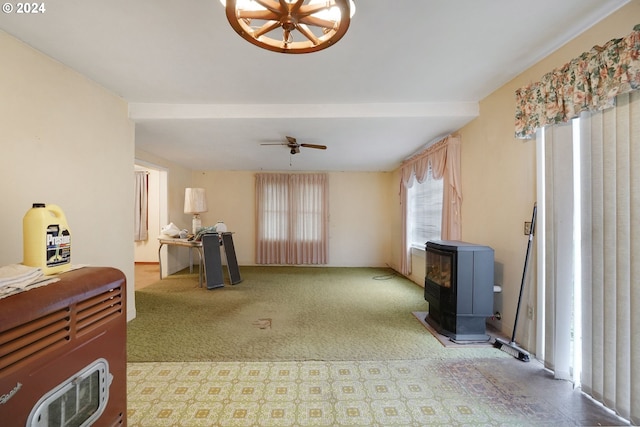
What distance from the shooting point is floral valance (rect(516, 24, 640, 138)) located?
53.1 inches

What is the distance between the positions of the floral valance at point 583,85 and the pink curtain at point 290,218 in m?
4.06

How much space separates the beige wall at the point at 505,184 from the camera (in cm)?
205

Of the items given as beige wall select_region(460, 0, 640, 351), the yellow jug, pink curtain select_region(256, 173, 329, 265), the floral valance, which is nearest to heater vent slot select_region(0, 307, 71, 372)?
the yellow jug

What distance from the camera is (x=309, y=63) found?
1.95 m

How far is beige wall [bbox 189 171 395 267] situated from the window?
1201 millimetres

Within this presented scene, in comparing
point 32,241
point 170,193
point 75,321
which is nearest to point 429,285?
point 75,321

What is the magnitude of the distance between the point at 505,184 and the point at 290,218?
13.6ft

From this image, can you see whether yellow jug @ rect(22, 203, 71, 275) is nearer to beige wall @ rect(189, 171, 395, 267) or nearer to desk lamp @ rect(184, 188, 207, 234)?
desk lamp @ rect(184, 188, 207, 234)

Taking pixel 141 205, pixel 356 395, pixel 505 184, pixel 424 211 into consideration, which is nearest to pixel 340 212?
pixel 424 211

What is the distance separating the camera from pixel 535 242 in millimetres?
2027

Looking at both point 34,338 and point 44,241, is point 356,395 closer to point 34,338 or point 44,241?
point 34,338

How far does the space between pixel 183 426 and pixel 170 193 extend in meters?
4.42

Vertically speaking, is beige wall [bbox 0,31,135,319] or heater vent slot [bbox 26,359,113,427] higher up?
beige wall [bbox 0,31,135,319]

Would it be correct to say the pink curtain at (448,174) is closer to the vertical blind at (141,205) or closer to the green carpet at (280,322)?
the green carpet at (280,322)
